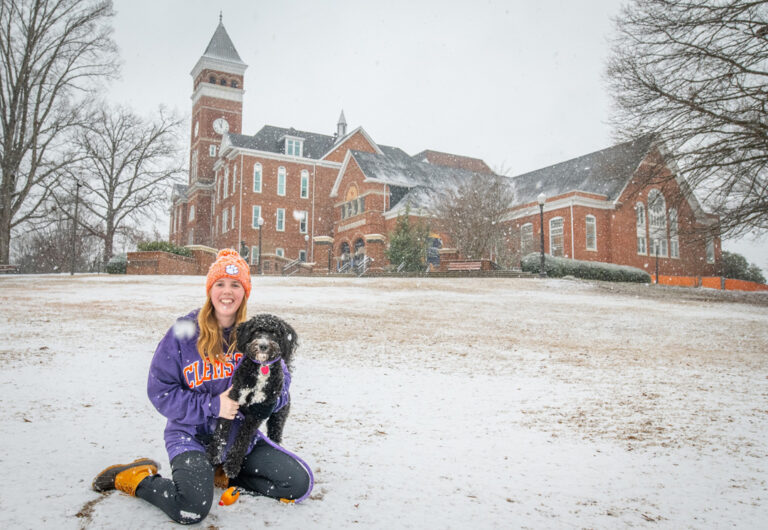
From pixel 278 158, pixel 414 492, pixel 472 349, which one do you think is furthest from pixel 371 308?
pixel 278 158

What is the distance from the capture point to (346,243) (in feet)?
131

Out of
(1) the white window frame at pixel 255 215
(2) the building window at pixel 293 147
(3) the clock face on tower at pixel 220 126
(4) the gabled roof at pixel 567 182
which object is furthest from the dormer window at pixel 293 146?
(4) the gabled roof at pixel 567 182

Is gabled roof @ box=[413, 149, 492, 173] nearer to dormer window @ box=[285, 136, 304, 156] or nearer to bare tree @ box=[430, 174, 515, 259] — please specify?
dormer window @ box=[285, 136, 304, 156]

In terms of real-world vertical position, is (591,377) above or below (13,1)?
below

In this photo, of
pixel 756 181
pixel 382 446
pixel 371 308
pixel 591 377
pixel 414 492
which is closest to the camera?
pixel 414 492

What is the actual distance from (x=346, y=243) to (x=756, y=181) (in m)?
28.7

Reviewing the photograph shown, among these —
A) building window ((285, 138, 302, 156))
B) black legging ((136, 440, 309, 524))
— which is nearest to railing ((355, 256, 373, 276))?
building window ((285, 138, 302, 156))

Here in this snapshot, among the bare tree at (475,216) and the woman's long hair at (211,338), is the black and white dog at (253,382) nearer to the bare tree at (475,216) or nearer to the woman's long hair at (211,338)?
the woman's long hair at (211,338)

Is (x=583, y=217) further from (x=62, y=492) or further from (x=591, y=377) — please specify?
(x=62, y=492)

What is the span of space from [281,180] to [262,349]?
41.7m

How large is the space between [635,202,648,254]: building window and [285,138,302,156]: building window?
2711cm


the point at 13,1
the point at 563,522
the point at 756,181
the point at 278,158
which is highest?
the point at 13,1

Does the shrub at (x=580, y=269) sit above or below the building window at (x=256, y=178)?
below

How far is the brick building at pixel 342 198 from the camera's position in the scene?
1268 inches
